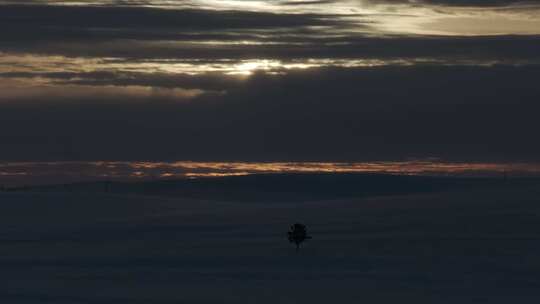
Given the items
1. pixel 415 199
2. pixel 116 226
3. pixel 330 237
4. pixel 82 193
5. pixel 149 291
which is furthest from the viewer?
pixel 82 193

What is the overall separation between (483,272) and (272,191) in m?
83.7

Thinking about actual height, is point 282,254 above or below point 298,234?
below

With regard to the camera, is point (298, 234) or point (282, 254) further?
point (282, 254)

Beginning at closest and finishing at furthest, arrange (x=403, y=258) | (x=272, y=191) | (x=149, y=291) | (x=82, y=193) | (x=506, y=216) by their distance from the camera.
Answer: (x=149, y=291) < (x=403, y=258) < (x=506, y=216) < (x=82, y=193) < (x=272, y=191)

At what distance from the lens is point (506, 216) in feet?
257

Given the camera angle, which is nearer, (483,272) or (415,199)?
(483,272)

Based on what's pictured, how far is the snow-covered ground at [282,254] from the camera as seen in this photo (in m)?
52.8

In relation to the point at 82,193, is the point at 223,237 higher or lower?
lower

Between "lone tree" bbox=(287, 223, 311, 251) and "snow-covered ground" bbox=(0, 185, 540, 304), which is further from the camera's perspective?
"lone tree" bbox=(287, 223, 311, 251)

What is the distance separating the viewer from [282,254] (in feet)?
215

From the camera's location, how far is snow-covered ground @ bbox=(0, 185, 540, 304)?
52812 mm

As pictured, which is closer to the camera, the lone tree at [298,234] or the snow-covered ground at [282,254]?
the snow-covered ground at [282,254]

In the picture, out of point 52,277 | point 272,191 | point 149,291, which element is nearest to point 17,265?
point 52,277

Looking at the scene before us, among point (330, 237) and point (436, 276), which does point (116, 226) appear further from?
point (436, 276)
